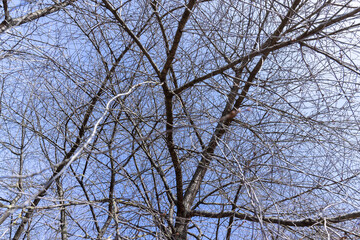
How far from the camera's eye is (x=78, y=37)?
3.42 metres

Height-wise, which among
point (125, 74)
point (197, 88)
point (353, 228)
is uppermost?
point (125, 74)

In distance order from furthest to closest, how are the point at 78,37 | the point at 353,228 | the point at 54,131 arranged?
the point at 54,131 < the point at 78,37 < the point at 353,228

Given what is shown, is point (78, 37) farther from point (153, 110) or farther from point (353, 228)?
point (353, 228)

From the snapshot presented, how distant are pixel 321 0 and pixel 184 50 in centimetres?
123

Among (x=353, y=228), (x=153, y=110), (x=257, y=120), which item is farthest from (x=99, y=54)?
(x=353, y=228)

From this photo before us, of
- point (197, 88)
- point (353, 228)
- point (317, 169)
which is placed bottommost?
point (353, 228)

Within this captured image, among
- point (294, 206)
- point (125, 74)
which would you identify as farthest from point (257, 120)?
point (125, 74)

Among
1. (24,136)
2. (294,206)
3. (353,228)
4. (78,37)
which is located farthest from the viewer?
(24,136)

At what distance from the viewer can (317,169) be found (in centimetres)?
297

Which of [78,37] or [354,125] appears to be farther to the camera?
[78,37]

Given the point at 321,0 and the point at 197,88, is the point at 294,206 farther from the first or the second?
the point at 321,0

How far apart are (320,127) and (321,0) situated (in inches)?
39.1

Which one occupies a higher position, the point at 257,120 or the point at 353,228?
the point at 257,120

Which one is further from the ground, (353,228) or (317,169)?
(317,169)
